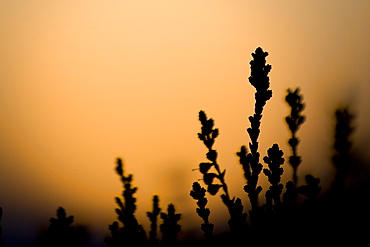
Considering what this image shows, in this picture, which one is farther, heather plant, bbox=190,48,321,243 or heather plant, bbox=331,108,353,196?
heather plant, bbox=331,108,353,196

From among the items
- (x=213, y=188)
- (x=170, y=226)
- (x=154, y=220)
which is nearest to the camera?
(x=213, y=188)

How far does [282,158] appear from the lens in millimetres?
3801

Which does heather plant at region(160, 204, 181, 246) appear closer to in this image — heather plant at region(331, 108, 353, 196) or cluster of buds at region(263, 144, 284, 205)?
cluster of buds at region(263, 144, 284, 205)

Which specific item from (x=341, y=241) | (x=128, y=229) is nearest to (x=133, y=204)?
(x=128, y=229)

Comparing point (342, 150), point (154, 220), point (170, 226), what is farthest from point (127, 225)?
point (342, 150)

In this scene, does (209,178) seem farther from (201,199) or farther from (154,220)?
(154,220)

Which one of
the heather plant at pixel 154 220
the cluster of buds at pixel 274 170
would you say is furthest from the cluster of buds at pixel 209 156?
the heather plant at pixel 154 220

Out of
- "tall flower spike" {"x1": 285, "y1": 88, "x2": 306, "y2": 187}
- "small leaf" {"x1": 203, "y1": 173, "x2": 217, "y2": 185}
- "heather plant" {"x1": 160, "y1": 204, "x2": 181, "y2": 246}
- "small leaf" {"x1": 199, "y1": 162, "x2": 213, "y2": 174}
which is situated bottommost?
"heather plant" {"x1": 160, "y1": 204, "x2": 181, "y2": 246}

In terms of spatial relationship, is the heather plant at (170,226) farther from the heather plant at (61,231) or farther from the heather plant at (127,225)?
the heather plant at (61,231)

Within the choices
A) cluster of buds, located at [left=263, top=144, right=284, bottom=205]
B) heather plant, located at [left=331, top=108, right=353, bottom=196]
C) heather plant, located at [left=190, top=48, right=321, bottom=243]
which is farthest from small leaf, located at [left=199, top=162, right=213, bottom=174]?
heather plant, located at [left=331, top=108, right=353, bottom=196]

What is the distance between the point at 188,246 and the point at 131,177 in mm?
1242

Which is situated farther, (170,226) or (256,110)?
(170,226)

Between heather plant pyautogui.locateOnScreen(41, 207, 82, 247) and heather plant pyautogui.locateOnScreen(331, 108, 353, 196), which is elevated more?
heather plant pyautogui.locateOnScreen(331, 108, 353, 196)

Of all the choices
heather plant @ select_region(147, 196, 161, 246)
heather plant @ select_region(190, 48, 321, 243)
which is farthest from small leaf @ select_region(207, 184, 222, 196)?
heather plant @ select_region(147, 196, 161, 246)
